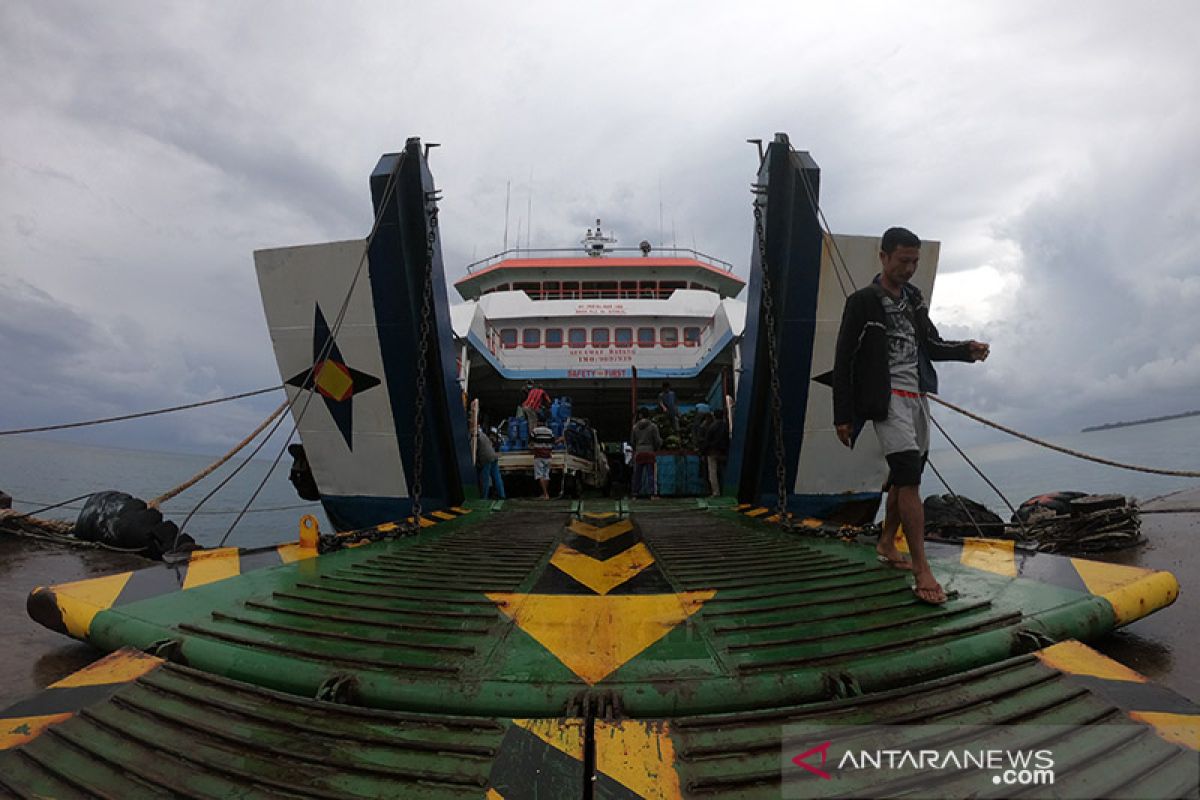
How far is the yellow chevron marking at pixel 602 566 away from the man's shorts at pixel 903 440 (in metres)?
1.36

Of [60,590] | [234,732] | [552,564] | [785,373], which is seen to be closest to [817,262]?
[785,373]

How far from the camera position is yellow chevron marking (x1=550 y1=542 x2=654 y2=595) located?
104 inches

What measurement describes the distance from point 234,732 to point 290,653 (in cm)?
41

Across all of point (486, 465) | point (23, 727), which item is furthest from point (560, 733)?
point (486, 465)

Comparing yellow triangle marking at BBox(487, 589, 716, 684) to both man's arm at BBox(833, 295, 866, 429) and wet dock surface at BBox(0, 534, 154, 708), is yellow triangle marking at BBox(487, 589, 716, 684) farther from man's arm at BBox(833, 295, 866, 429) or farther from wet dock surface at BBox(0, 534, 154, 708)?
wet dock surface at BBox(0, 534, 154, 708)

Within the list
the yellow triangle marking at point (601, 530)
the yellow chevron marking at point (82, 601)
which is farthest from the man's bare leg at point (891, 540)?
the yellow chevron marking at point (82, 601)

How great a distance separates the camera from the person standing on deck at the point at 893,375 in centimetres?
233

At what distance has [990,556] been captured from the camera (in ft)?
9.48

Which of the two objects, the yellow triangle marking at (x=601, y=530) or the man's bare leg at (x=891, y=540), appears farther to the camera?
the yellow triangle marking at (x=601, y=530)

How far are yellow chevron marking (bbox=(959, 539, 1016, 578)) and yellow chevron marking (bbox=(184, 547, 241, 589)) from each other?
3871mm

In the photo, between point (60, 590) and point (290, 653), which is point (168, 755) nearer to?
point (290, 653)

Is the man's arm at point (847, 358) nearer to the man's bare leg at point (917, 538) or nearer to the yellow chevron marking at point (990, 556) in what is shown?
the man's bare leg at point (917, 538)

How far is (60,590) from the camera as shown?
2.26 meters

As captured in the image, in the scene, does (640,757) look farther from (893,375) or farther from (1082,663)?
(893,375)
